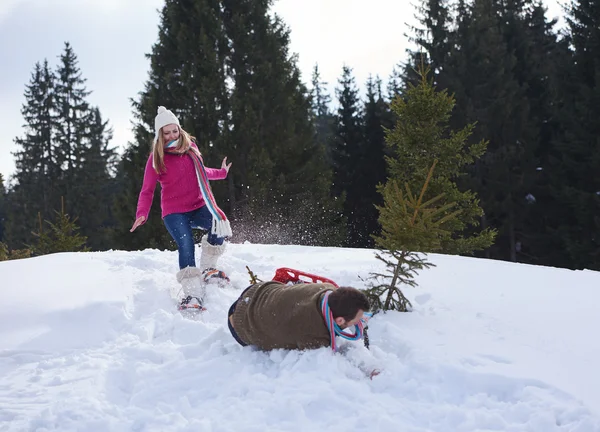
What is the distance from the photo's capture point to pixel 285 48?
1752cm

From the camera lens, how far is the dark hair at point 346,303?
2984mm

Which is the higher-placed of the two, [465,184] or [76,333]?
[465,184]

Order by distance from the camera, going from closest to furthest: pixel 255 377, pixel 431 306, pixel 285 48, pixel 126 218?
pixel 255 377
pixel 431 306
pixel 126 218
pixel 285 48

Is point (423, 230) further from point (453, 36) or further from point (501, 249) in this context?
point (453, 36)

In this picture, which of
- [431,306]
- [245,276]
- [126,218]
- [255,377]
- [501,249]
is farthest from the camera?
[501,249]

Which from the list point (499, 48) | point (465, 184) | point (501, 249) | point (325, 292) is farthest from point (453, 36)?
point (325, 292)

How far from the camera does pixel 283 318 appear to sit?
320cm

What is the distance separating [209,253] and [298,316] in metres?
2.46

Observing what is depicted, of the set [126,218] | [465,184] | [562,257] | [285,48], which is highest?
[285,48]

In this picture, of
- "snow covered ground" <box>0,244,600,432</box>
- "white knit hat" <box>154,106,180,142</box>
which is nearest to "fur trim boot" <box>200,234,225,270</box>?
"snow covered ground" <box>0,244,600,432</box>

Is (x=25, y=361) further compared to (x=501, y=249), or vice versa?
(x=501, y=249)

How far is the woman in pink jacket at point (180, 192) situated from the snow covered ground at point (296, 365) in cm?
56

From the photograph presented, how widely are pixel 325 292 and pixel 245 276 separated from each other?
2.67 m

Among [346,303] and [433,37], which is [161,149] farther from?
[433,37]
